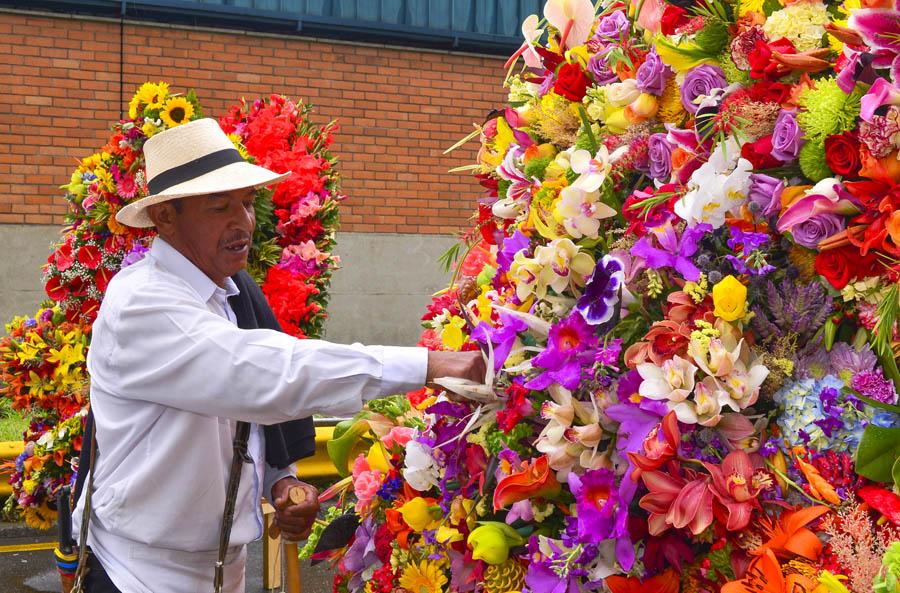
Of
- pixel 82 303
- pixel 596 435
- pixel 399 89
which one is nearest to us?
pixel 596 435

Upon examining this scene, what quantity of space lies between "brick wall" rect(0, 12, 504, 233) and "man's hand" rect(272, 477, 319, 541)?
7443 mm

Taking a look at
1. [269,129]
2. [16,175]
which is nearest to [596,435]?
[269,129]

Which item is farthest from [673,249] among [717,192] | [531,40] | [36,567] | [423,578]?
[36,567]

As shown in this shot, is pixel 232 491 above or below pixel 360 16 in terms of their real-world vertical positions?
below

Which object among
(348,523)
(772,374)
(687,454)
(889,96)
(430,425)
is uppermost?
(889,96)

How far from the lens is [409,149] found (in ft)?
33.2

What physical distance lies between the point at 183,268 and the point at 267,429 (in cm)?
44

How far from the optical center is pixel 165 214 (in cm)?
236

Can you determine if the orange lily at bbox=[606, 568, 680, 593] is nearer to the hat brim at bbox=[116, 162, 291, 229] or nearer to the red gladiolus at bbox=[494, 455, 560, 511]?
the red gladiolus at bbox=[494, 455, 560, 511]

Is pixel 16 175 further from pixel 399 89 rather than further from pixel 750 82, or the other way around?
pixel 750 82

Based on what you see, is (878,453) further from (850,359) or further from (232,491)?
(232,491)

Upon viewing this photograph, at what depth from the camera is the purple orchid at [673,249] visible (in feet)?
5.02

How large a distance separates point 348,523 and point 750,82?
1.29 meters

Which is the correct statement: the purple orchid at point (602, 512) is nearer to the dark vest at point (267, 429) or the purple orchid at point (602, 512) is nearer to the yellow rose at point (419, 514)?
the yellow rose at point (419, 514)
